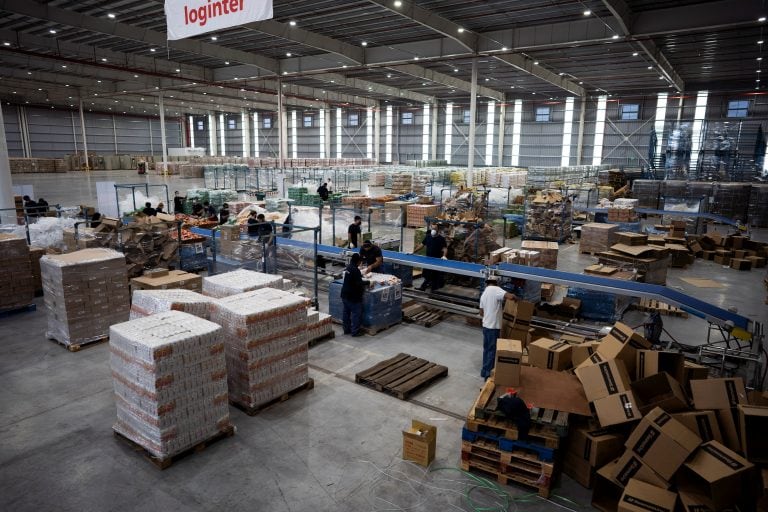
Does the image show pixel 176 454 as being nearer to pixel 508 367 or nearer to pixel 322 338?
pixel 322 338

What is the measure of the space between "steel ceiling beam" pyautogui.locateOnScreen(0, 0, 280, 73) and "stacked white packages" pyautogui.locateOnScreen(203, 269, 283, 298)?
14.8m

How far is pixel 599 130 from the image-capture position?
36.8 metres

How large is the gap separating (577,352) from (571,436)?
4.04 ft

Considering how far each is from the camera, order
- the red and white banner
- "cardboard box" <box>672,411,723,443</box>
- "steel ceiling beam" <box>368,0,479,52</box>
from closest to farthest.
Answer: "cardboard box" <box>672,411,723,443</box>
the red and white banner
"steel ceiling beam" <box>368,0,479,52</box>

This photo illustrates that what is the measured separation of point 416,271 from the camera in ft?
39.4

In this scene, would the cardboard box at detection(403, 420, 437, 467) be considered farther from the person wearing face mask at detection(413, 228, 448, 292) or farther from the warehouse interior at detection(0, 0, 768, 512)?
the person wearing face mask at detection(413, 228, 448, 292)

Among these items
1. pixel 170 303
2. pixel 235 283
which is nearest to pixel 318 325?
pixel 235 283

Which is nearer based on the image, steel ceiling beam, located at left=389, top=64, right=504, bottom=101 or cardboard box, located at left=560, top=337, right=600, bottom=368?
cardboard box, located at left=560, top=337, right=600, bottom=368

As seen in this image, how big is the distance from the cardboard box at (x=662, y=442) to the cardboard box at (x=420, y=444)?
1892 millimetres

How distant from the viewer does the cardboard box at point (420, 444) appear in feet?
16.3

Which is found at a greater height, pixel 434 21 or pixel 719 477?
pixel 434 21

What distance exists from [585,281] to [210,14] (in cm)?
710

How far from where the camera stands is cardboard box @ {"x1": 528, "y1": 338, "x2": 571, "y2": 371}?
582cm

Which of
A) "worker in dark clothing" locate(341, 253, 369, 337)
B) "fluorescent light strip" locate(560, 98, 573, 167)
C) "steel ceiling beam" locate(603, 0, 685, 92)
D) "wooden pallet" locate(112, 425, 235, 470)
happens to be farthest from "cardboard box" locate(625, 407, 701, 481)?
"fluorescent light strip" locate(560, 98, 573, 167)
